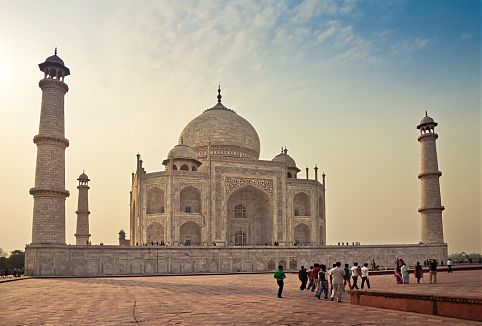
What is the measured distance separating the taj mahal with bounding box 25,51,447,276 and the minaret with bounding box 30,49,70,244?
0.05m

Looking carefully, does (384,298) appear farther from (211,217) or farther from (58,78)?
(211,217)

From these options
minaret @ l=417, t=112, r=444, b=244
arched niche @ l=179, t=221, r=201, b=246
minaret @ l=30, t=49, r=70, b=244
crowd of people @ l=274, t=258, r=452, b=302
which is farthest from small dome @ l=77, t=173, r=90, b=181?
crowd of people @ l=274, t=258, r=452, b=302

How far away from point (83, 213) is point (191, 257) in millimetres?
14185

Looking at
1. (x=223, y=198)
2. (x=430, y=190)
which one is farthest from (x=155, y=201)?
(x=430, y=190)

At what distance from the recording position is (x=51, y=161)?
23.8 meters

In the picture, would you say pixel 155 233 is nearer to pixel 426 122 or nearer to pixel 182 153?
pixel 182 153

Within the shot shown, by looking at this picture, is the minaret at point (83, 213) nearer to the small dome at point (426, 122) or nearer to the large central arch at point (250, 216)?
the large central arch at point (250, 216)

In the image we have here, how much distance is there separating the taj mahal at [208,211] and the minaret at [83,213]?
7cm

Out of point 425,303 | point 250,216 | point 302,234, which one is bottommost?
point 425,303

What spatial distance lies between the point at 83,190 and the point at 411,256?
78.4 ft

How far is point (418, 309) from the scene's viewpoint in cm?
798

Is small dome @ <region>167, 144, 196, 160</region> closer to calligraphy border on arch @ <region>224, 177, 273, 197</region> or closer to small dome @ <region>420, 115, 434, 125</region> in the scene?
calligraphy border on arch @ <region>224, 177, 273, 197</region>

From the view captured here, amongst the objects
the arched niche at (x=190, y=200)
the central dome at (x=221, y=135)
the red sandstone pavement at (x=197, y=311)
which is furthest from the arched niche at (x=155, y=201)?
the red sandstone pavement at (x=197, y=311)

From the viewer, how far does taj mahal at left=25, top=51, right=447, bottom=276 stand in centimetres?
2355
